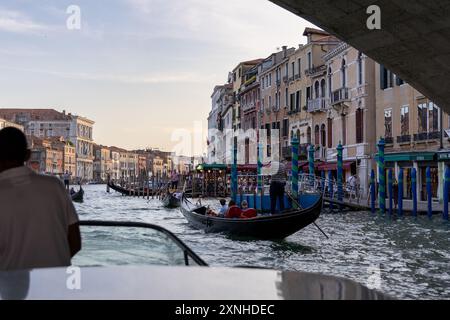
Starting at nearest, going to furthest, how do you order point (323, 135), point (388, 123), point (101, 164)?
point (388, 123), point (323, 135), point (101, 164)

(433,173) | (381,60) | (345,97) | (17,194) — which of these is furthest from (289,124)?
(17,194)

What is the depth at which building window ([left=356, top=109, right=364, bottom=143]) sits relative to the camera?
69.7 feet

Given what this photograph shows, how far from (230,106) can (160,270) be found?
4496 centimetres

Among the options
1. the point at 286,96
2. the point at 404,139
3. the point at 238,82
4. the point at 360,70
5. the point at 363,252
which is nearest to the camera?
the point at 363,252

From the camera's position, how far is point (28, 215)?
1.79 meters

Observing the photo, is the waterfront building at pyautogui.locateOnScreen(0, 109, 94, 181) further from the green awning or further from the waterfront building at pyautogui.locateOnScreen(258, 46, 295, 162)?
the green awning

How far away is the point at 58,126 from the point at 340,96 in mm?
69671

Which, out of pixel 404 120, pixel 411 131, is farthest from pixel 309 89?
pixel 411 131

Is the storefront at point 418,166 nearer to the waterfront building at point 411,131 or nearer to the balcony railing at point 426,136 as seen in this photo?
the waterfront building at point 411,131

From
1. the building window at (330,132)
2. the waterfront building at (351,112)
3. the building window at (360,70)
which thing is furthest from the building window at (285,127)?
the building window at (360,70)

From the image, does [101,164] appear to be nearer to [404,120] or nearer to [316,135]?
[316,135]

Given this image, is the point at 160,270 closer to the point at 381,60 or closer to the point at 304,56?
the point at 381,60

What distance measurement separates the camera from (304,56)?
28031mm
